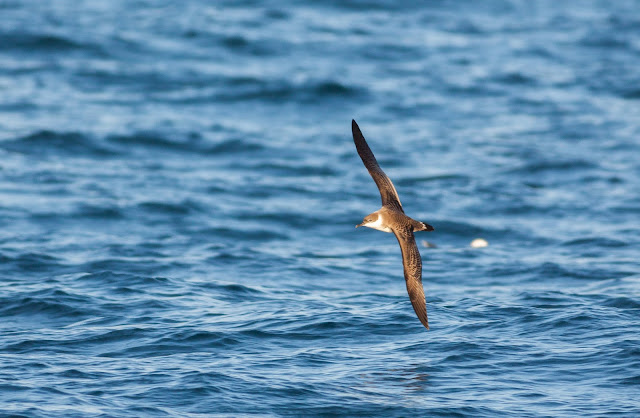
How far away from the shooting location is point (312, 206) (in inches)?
663

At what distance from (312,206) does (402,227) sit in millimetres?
7463

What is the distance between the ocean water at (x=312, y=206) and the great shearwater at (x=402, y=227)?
774mm

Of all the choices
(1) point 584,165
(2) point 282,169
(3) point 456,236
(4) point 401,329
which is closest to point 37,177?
(2) point 282,169

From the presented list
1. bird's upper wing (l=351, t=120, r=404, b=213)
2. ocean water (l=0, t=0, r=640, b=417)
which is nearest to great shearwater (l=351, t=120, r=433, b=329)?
bird's upper wing (l=351, t=120, r=404, b=213)

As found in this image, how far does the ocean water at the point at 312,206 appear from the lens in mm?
8992

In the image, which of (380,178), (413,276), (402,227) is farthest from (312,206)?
(413,276)

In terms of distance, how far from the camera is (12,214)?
15.4 meters

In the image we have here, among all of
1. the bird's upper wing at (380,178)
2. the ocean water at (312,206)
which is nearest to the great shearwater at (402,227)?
the bird's upper wing at (380,178)

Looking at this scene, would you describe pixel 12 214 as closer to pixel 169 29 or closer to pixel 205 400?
pixel 205 400

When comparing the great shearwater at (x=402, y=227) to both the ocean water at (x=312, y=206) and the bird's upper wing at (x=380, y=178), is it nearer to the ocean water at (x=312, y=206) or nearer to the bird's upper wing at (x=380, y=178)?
the bird's upper wing at (x=380, y=178)

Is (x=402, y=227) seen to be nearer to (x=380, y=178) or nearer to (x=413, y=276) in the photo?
(x=413, y=276)

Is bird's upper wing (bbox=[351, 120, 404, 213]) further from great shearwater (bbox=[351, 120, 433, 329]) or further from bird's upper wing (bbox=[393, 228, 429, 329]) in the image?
bird's upper wing (bbox=[393, 228, 429, 329])

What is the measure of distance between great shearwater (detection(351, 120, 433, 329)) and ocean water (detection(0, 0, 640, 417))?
0.77 meters

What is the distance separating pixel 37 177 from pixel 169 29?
36.7 feet
